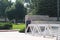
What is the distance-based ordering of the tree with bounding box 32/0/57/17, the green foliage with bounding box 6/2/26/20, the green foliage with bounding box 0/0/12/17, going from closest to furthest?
1. the tree with bounding box 32/0/57/17
2. the green foliage with bounding box 6/2/26/20
3. the green foliage with bounding box 0/0/12/17

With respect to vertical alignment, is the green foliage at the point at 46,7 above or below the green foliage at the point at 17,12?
above

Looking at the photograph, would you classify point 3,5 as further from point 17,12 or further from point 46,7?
point 46,7

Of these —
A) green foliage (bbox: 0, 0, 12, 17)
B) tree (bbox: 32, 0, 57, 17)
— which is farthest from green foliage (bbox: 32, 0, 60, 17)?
green foliage (bbox: 0, 0, 12, 17)

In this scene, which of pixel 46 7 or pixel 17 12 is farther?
pixel 17 12

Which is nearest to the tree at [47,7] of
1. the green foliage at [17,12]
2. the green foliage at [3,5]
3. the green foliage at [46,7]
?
the green foliage at [46,7]

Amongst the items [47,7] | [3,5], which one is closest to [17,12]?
[3,5]

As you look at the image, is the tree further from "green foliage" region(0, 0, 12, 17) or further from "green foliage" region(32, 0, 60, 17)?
"green foliage" region(0, 0, 12, 17)

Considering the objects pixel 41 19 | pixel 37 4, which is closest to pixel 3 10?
pixel 37 4

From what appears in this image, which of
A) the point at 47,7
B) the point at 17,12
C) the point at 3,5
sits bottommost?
the point at 17,12

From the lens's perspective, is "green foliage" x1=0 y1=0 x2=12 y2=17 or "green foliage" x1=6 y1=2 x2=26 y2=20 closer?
"green foliage" x1=6 y1=2 x2=26 y2=20

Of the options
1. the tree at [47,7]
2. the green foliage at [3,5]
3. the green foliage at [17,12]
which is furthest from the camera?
the green foliage at [3,5]

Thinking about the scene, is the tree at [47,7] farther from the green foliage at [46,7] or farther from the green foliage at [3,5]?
the green foliage at [3,5]

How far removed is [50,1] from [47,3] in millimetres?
565

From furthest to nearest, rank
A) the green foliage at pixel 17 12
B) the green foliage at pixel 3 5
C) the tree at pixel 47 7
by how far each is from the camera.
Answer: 1. the green foliage at pixel 3 5
2. the green foliage at pixel 17 12
3. the tree at pixel 47 7
